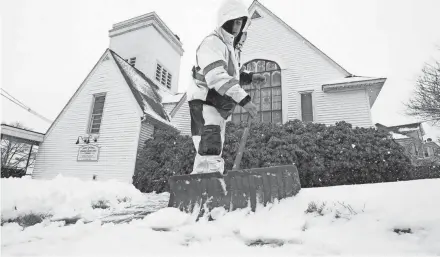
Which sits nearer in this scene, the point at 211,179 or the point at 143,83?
the point at 211,179

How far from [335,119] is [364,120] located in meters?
0.93

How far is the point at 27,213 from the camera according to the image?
8.82 feet

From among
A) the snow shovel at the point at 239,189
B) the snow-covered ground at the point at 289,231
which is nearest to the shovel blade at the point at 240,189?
the snow shovel at the point at 239,189

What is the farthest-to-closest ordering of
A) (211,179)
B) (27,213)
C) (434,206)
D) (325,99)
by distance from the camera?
(325,99)
(27,213)
(211,179)
(434,206)

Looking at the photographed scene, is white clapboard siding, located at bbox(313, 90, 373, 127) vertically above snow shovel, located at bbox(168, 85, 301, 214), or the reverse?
white clapboard siding, located at bbox(313, 90, 373, 127)

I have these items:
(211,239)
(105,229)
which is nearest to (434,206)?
(211,239)

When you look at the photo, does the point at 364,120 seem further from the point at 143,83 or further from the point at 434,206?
the point at 143,83

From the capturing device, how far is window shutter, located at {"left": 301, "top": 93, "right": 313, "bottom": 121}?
9500 millimetres

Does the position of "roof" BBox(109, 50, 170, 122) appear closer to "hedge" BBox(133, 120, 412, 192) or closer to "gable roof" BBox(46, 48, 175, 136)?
"gable roof" BBox(46, 48, 175, 136)

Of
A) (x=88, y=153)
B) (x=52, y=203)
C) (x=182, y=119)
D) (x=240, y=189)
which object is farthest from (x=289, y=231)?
(x=88, y=153)

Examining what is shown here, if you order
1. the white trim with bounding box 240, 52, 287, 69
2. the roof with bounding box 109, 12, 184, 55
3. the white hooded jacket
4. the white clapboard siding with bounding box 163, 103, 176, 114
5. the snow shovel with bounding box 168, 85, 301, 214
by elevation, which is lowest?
the snow shovel with bounding box 168, 85, 301, 214

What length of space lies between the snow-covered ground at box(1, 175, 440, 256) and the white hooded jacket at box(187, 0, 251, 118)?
1.28 m

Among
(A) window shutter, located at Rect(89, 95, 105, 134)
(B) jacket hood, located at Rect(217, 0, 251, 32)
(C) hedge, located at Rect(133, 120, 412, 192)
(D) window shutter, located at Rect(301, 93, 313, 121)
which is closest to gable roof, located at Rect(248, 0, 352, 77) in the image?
(D) window shutter, located at Rect(301, 93, 313, 121)

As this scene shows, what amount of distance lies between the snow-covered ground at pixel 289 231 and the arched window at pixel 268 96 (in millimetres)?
7819
